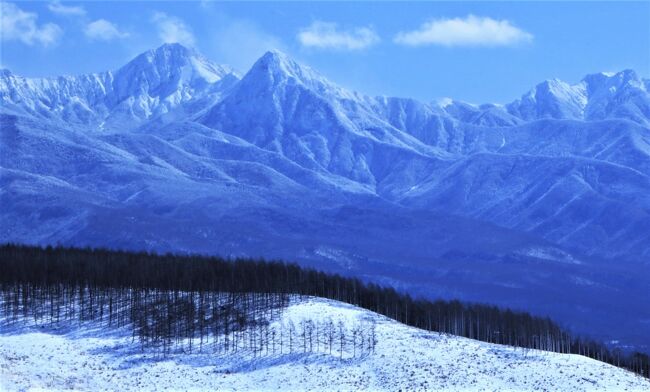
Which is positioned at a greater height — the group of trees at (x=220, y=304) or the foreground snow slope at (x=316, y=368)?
the group of trees at (x=220, y=304)

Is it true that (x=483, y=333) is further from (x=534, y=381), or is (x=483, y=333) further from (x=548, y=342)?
(x=534, y=381)

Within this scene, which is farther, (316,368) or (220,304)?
(220,304)

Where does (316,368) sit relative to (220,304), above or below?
below

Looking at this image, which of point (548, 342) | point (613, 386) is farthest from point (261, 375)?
point (548, 342)

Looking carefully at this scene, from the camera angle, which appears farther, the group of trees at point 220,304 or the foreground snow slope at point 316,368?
the group of trees at point 220,304
